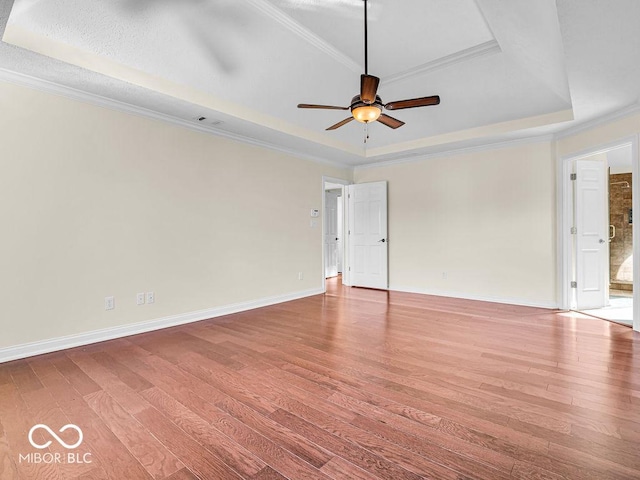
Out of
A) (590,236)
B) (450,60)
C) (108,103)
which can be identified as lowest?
(590,236)

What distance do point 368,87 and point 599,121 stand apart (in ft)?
11.6

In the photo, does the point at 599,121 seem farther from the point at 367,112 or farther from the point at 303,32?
the point at 303,32

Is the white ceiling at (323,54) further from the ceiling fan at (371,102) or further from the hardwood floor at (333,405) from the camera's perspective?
the hardwood floor at (333,405)

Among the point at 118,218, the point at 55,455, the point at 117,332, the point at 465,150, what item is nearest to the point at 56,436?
the point at 55,455

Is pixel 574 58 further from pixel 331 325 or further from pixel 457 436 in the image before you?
pixel 331 325

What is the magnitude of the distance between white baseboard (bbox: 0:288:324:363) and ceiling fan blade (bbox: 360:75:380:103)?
10.9ft

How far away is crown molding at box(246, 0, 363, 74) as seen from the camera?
8.30 feet

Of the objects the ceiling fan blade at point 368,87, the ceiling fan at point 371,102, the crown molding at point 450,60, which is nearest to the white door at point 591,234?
the crown molding at point 450,60

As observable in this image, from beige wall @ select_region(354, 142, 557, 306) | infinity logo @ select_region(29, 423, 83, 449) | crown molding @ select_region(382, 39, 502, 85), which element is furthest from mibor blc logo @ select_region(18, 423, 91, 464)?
beige wall @ select_region(354, 142, 557, 306)

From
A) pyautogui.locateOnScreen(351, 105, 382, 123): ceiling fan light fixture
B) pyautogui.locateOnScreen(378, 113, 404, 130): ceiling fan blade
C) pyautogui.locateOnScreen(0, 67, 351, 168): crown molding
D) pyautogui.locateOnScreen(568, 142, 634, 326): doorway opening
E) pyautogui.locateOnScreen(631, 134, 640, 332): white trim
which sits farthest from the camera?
pyautogui.locateOnScreen(568, 142, 634, 326): doorway opening

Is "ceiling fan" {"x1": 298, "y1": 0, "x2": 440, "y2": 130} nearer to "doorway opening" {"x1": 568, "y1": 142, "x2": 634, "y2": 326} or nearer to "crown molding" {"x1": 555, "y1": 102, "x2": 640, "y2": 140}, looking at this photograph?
"crown molding" {"x1": 555, "y1": 102, "x2": 640, "y2": 140}

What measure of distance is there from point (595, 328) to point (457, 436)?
3.18m

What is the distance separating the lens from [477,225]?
18.0 ft

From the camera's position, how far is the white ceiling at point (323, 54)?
8.04ft
